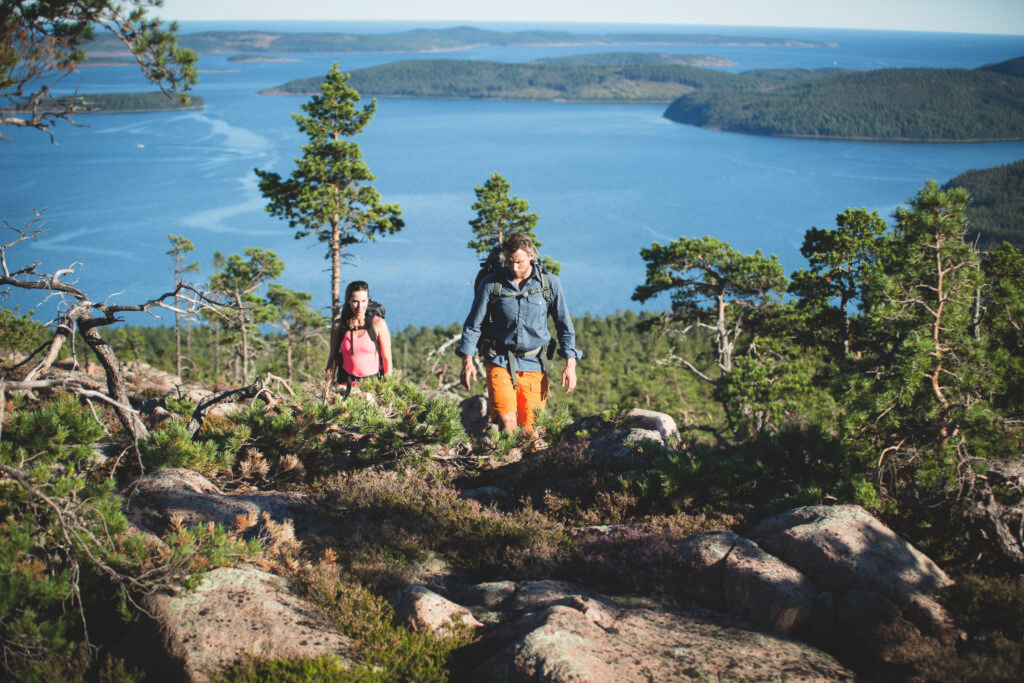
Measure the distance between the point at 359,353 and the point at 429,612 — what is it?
3993 millimetres

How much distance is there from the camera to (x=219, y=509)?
457 centimetres

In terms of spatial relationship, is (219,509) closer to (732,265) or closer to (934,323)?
(934,323)

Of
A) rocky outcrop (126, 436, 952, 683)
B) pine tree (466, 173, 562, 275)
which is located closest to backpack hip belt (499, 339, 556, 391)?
rocky outcrop (126, 436, 952, 683)

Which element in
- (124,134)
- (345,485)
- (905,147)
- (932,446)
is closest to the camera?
(932,446)

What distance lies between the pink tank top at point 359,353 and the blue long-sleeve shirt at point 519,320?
1.49 metres

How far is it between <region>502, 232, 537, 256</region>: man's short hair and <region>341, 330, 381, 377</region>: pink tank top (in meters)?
2.09

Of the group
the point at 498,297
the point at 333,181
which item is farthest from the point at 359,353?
the point at 333,181

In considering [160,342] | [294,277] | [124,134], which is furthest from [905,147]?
[124,134]

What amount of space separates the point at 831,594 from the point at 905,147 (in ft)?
607

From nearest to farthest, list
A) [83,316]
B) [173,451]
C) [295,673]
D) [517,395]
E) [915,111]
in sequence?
1. [295,673]
2. [83,316]
3. [173,451]
4. [517,395]
5. [915,111]

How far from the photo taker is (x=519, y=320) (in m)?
6.08

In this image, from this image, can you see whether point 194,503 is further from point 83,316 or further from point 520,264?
point 520,264

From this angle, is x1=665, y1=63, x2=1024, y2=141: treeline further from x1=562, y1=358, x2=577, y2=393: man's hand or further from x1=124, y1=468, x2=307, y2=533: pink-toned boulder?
x1=124, y1=468, x2=307, y2=533: pink-toned boulder

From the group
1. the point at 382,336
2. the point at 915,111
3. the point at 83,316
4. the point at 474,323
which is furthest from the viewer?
the point at 915,111
